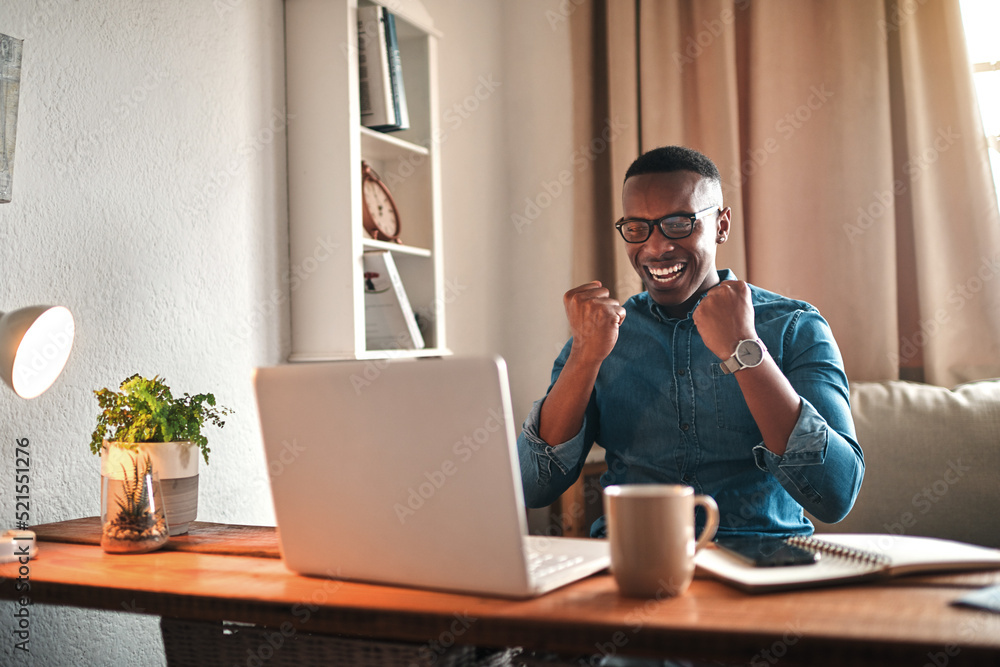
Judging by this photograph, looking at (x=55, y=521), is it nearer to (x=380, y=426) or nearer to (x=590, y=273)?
(x=380, y=426)

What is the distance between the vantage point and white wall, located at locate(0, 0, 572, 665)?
1354 millimetres

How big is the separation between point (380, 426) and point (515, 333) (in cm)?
225

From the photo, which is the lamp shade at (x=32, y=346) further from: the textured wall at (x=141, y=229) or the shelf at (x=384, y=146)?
the shelf at (x=384, y=146)

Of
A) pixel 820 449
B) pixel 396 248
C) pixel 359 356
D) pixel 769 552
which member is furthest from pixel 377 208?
pixel 769 552

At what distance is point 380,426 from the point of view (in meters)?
0.81

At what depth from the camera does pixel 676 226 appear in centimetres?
143

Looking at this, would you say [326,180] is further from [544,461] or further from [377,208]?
[544,461]

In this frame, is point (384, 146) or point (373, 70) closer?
point (373, 70)

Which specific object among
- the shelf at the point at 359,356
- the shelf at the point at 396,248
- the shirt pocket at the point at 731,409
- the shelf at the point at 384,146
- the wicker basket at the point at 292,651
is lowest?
the wicker basket at the point at 292,651

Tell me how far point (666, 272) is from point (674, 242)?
57 mm

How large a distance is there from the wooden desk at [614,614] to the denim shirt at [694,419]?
504 mm

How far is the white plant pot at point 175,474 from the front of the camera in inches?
47.1

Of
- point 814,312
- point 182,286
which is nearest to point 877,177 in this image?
point 814,312

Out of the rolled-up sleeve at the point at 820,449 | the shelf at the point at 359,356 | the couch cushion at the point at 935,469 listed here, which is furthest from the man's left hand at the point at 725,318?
the couch cushion at the point at 935,469
